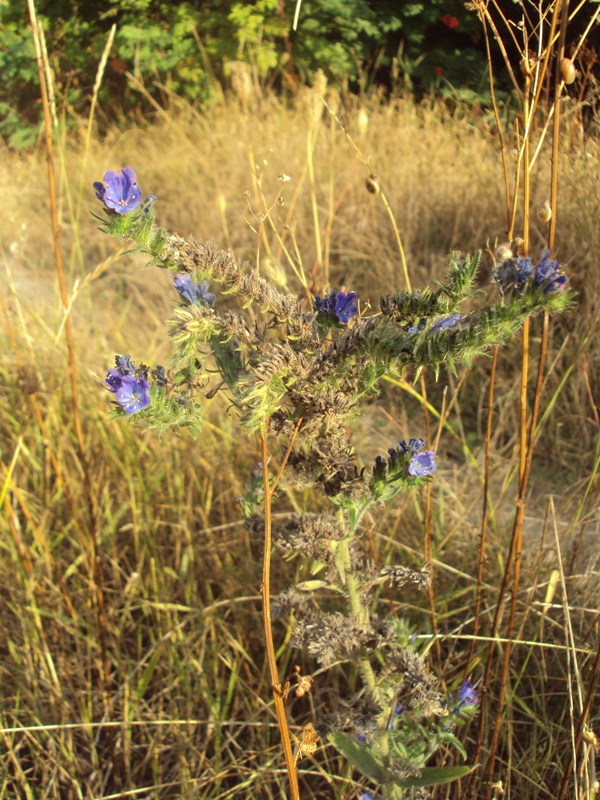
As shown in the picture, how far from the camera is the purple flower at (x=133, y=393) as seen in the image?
87 cm

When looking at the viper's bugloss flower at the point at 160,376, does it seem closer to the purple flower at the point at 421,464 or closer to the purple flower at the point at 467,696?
the purple flower at the point at 421,464

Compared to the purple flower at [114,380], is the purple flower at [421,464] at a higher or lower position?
lower

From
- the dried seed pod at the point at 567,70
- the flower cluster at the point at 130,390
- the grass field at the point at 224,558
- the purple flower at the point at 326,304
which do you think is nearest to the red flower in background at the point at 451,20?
the grass field at the point at 224,558

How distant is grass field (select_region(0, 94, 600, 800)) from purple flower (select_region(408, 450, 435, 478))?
25 centimetres

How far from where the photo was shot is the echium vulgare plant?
84 centimetres

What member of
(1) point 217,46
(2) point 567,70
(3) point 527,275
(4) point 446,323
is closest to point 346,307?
(4) point 446,323

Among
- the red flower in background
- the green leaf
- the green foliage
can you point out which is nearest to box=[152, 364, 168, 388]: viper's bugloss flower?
the green leaf

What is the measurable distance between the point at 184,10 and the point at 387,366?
4869 millimetres

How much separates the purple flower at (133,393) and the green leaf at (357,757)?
0.69 meters

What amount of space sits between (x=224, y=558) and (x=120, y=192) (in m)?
1.49

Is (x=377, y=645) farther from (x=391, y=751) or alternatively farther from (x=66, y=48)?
(x=66, y=48)

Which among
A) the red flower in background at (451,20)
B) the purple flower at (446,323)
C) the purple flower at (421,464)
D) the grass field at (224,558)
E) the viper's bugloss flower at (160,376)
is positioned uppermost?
the red flower in background at (451,20)

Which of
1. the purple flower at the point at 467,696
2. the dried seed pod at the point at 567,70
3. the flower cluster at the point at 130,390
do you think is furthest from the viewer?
the purple flower at the point at 467,696

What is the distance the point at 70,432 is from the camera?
2.50 meters
